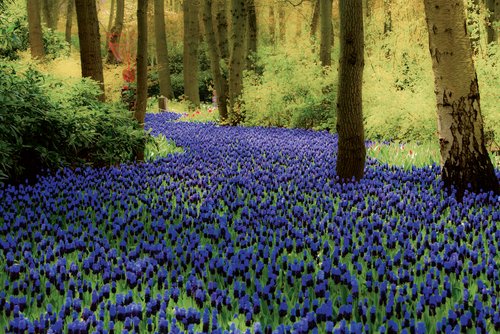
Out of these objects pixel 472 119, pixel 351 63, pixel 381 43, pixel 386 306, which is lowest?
pixel 386 306

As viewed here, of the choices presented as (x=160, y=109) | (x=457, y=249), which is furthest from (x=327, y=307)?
(x=160, y=109)

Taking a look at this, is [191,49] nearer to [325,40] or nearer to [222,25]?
[222,25]

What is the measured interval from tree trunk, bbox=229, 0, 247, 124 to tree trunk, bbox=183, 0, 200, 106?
7687 millimetres

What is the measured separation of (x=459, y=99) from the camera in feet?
24.8

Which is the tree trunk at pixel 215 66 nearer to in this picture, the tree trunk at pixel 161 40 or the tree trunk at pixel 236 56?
the tree trunk at pixel 236 56

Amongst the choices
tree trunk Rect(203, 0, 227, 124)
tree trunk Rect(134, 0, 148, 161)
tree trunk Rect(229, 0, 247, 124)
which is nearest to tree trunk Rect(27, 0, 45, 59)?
tree trunk Rect(203, 0, 227, 124)

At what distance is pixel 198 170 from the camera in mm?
9219

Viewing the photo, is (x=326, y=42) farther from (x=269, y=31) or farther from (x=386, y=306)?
(x=269, y=31)

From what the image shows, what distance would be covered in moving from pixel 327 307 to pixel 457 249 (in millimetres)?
1835

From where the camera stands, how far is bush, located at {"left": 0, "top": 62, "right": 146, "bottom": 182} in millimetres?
7699

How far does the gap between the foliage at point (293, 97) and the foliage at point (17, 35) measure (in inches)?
250

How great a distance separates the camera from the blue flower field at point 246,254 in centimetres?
370

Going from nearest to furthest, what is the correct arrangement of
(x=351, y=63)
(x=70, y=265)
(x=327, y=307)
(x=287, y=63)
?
1. (x=327, y=307)
2. (x=70, y=265)
3. (x=351, y=63)
4. (x=287, y=63)

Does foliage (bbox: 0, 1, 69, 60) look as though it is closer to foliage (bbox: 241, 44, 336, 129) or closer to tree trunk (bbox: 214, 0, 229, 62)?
tree trunk (bbox: 214, 0, 229, 62)
